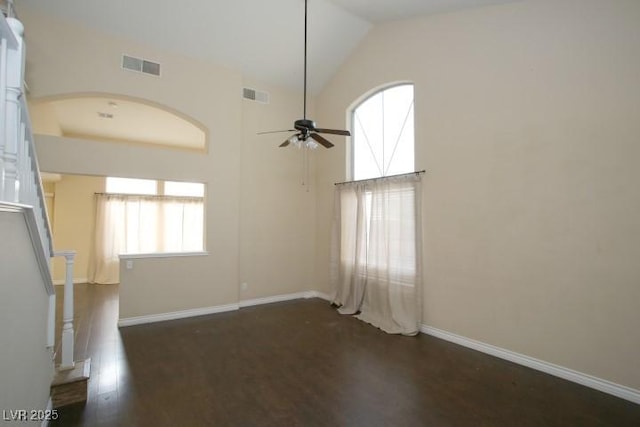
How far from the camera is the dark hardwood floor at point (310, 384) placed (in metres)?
2.34

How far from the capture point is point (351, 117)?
18.2 feet

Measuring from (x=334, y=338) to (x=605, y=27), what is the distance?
13.8ft

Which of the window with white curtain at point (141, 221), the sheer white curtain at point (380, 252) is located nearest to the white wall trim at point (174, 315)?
the sheer white curtain at point (380, 252)

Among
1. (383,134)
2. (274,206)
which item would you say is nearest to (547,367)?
(383,134)

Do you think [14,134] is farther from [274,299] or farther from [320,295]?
[320,295]

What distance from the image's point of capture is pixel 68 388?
96.0 inches

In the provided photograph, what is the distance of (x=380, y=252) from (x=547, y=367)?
230 cm

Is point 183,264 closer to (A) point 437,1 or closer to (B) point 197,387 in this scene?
(B) point 197,387

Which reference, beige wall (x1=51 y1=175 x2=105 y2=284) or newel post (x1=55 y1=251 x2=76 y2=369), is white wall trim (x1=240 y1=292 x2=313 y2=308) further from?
beige wall (x1=51 y1=175 x2=105 y2=284)

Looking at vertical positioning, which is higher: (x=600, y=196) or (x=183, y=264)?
(x=600, y=196)

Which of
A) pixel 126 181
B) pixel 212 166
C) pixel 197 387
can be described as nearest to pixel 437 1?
pixel 212 166

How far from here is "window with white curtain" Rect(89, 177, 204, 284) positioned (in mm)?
7230

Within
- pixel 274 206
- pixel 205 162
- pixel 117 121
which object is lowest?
pixel 274 206

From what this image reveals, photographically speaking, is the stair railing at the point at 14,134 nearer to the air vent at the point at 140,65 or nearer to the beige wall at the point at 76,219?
the air vent at the point at 140,65
